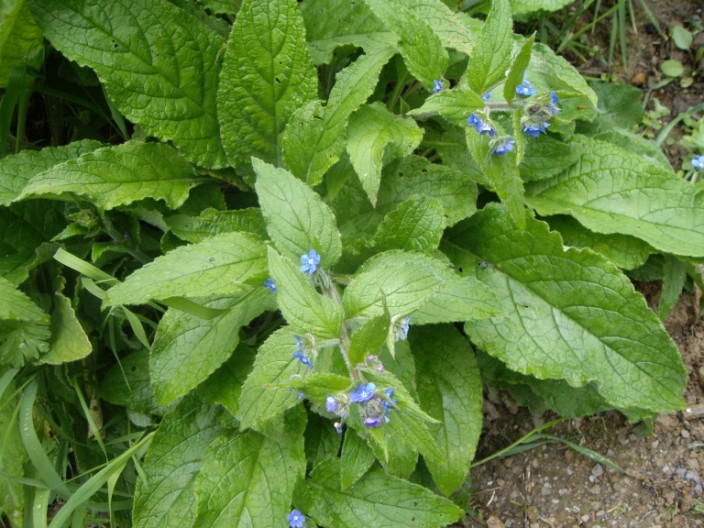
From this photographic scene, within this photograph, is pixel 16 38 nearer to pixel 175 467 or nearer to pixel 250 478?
pixel 175 467

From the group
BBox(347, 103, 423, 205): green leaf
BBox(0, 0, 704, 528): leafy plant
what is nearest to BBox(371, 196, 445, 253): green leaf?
BBox(0, 0, 704, 528): leafy plant

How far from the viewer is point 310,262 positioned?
8.16 feet

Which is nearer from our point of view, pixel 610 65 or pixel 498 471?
pixel 498 471

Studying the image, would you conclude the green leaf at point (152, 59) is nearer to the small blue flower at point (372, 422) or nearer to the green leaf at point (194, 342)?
the green leaf at point (194, 342)

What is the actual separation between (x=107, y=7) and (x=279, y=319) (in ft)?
5.27

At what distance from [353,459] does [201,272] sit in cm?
111

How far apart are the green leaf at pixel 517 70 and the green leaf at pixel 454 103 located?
107 millimetres

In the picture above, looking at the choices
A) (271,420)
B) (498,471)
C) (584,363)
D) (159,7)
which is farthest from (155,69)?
(498,471)

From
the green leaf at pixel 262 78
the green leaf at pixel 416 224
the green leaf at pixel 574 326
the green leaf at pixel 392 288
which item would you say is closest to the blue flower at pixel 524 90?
the green leaf at pixel 416 224

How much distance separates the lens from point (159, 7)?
302 centimetres

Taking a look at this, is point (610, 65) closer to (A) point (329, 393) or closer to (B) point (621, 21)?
(B) point (621, 21)

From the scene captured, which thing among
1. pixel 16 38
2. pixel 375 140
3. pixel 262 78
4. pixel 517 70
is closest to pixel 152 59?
pixel 262 78

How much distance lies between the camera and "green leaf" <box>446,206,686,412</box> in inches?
118

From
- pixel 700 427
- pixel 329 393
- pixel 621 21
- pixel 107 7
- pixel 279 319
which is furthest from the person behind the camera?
pixel 621 21
